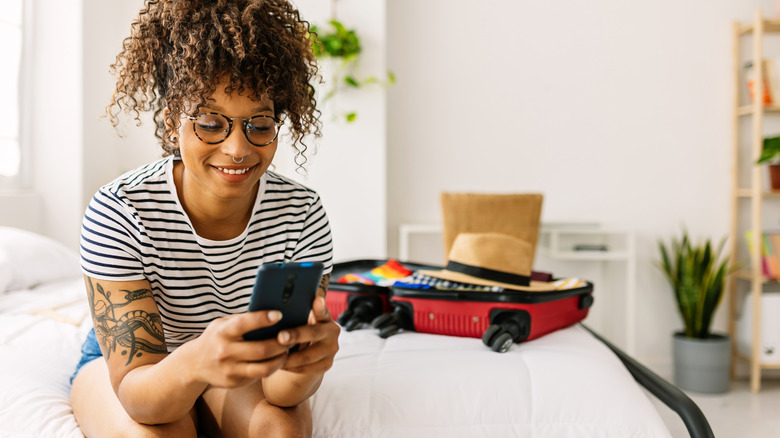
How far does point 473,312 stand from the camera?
162 centimetres

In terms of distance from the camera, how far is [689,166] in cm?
327

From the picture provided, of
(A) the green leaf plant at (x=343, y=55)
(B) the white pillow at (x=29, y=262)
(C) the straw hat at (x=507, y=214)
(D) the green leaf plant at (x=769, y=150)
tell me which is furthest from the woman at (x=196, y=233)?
(D) the green leaf plant at (x=769, y=150)

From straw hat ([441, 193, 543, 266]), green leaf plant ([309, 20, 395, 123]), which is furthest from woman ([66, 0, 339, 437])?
green leaf plant ([309, 20, 395, 123])

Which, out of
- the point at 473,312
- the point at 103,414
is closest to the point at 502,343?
the point at 473,312

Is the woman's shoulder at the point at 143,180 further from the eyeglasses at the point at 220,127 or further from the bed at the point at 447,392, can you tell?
the bed at the point at 447,392

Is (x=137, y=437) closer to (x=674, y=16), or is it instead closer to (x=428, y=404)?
(x=428, y=404)

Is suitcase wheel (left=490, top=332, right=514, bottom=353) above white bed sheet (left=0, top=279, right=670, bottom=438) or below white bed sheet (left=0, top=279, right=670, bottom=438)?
above

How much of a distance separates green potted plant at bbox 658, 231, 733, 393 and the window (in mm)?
3060

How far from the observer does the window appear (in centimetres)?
265

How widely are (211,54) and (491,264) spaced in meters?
1.08

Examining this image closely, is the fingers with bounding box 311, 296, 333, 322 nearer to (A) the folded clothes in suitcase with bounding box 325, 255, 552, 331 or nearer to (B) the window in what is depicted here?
(A) the folded clothes in suitcase with bounding box 325, 255, 552, 331

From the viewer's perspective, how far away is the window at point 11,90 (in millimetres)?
2648

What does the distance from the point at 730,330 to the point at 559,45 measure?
173cm

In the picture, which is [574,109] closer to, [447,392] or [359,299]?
[359,299]
